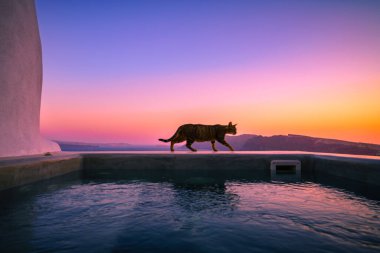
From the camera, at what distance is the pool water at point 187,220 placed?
11.9 ft

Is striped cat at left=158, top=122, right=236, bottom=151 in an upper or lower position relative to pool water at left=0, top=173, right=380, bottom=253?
upper

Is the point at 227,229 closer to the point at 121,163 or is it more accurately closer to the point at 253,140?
the point at 121,163

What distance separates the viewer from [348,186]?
8203mm

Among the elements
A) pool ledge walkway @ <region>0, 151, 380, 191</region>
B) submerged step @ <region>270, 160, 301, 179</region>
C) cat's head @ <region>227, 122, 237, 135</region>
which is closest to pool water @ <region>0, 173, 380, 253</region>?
pool ledge walkway @ <region>0, 151, 380, 191</region>

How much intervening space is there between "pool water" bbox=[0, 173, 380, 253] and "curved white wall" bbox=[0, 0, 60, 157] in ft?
15.1

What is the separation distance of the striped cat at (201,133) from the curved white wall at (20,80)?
6.57 metres

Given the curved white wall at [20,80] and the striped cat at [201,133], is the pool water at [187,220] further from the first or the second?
the striped cat at [201,133]

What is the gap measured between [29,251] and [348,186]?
28.4 ft

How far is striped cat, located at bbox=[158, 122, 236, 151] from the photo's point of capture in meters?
14.3

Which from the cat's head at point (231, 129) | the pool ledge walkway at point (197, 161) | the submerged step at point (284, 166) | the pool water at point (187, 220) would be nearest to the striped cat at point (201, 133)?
the cat's head at point (231, 129)

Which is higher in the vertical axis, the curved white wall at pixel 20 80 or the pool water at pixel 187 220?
the curved white wall at pixel 20 80

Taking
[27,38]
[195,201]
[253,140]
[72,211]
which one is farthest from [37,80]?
[253,140]

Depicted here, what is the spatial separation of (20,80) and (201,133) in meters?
9.22

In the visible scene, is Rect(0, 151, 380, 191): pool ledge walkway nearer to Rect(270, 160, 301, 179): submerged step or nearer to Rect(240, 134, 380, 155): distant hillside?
Rect(270, 160, 301, 179): submerged step
